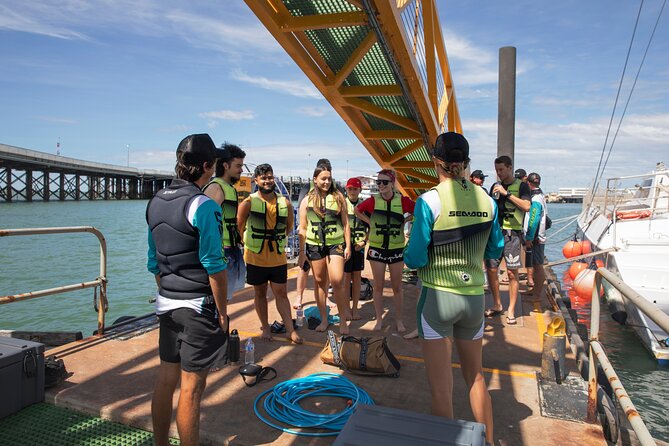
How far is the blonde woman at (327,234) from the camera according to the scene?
4922mm

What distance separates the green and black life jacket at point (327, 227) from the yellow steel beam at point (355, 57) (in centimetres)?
178

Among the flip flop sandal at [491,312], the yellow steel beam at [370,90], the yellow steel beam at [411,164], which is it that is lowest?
the flip flop sandal at [491,312]

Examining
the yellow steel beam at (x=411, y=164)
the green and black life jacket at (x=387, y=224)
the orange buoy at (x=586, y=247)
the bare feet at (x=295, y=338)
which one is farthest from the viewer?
the orange buoy at (x=586, y=247)

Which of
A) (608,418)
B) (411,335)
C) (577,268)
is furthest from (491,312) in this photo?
(577,268)

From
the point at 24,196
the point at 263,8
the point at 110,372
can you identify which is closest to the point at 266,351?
the point at 110,372

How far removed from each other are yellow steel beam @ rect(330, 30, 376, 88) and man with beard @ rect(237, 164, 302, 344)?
1.90 metres

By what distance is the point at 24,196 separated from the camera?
6359 centimetres

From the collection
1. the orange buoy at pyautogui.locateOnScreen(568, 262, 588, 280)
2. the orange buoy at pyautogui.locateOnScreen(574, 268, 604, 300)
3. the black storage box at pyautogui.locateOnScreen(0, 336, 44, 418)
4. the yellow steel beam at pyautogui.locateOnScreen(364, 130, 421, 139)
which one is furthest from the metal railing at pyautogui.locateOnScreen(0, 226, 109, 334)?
the orange buoy at pyautogui.locateOnScreen(568, 262, 588, 280)

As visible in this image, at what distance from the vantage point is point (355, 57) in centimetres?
535

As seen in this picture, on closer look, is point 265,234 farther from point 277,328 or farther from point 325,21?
point 325,21

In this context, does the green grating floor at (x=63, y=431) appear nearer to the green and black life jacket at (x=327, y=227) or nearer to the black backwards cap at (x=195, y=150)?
the black backwards cap at (x=195, y=150)

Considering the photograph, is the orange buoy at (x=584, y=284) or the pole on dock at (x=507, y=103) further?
the orange buoy at (x=584, y=284)

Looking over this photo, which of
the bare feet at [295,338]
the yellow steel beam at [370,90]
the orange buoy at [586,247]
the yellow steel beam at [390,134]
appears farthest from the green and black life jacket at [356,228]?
the orange buoy at [586,247]

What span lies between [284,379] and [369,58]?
161 inches
